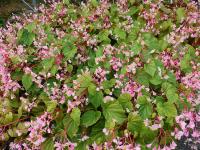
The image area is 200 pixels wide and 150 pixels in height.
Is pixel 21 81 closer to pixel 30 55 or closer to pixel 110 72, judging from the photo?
pixel 30 55

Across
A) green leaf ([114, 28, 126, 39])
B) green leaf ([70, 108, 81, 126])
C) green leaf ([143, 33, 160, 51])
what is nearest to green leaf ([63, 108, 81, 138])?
green leaf ([70, 108, 81, 126])

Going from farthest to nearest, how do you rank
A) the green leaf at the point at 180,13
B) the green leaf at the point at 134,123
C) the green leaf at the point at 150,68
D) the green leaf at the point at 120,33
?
the green leaf at the point at 180,13 → the green leaf at the point at 120,33 → the green leaf at the point at 150,68 → the green leaf at the point at 134,123

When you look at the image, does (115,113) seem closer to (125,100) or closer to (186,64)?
(125,100)

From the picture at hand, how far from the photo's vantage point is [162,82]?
3357mm

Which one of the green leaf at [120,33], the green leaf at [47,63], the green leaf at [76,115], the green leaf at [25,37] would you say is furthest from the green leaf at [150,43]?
the green leaf at [25,37]

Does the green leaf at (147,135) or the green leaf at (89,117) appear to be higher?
the green leaf at (89,117)

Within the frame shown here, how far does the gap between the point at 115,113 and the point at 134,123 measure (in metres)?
0.17

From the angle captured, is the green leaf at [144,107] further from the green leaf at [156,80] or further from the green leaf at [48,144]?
the green leaf at [48,144]

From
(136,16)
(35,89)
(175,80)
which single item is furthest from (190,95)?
(136,16)

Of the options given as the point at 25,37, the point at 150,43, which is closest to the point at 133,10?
the point at 150,43

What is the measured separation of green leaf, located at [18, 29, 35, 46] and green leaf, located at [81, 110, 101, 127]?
1.30m

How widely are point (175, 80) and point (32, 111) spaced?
4.07 feet

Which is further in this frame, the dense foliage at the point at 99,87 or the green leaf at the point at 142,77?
the green leaf at the point at 142,77

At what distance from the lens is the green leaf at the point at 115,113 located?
309cm
